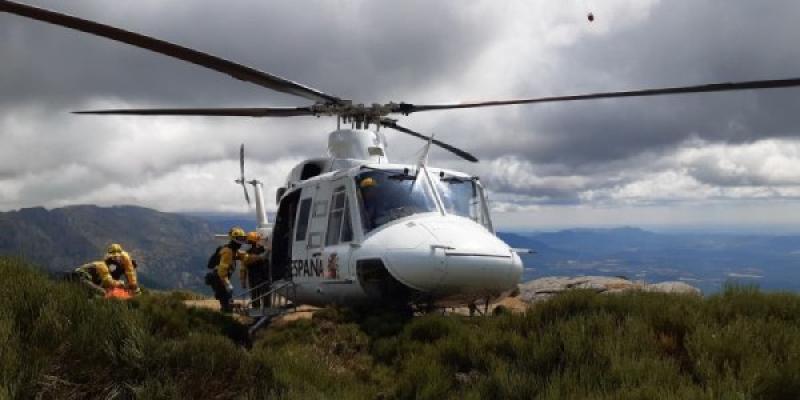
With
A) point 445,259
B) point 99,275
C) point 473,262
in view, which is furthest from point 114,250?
point 473,262

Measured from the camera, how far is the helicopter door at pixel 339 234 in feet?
36.4

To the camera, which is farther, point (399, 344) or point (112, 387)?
point (399, 344)

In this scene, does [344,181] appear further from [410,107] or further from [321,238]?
[410,107]

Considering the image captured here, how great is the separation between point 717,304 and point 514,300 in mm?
11759

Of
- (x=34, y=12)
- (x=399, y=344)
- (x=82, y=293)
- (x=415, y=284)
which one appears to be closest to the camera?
(x=34, y=12)

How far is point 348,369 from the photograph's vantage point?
26.9 feet

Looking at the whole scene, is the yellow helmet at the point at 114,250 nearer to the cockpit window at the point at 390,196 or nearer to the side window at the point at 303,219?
the side window at the point at 303,219

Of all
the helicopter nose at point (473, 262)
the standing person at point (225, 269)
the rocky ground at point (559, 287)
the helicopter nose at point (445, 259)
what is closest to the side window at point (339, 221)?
the helicopter nose at point (445, 259)

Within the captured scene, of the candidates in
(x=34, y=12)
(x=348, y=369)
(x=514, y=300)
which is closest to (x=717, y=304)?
(x=348, y=369)

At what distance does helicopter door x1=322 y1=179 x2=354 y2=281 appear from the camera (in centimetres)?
1110

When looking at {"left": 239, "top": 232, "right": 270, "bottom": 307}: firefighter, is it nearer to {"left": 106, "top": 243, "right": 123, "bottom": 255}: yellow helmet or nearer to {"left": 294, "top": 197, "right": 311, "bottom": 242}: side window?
{"left": 294, "top": 197, "right": 311, "bottom": 242}: side window

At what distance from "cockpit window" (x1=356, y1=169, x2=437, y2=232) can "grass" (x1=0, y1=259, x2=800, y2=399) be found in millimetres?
2512

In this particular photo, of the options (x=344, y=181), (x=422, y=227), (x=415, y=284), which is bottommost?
(x=415, y=284)

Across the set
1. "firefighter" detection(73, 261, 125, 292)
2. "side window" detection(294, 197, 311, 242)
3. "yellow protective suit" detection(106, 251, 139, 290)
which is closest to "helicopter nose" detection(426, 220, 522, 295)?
"side window" detection(294, 197, 311, 242)
